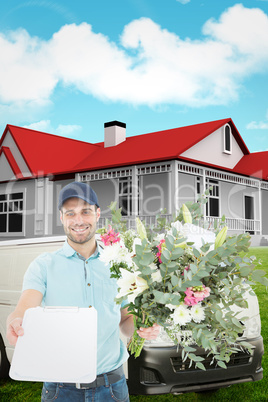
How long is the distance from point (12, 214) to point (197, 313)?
979 inches

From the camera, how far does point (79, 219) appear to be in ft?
8.59

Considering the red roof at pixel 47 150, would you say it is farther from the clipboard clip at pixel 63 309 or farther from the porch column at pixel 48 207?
the clipboard clip at pixel 63 309

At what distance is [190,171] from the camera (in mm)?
21156

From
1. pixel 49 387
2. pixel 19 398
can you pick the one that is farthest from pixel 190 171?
pixel 49 387

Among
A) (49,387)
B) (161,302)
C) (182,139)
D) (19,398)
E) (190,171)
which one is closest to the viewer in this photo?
(161,302)

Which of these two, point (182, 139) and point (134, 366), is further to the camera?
point (182, 139)

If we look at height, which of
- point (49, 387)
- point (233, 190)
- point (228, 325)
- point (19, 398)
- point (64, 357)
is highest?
point (233, 190)

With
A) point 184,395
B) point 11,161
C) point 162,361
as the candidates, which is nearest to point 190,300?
point 162,361

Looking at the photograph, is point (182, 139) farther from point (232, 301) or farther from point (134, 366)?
point (232, 301)

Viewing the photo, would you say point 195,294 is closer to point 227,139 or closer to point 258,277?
point 258,277

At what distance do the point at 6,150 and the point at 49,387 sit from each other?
81.9 ft

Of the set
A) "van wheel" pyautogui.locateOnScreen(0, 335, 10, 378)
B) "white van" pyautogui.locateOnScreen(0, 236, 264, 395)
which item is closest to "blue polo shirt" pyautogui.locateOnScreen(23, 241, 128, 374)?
"white van" pyautogui.locateOnScreen(0, 236, 264, 395)

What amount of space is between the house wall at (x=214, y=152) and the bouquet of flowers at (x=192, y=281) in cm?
2007

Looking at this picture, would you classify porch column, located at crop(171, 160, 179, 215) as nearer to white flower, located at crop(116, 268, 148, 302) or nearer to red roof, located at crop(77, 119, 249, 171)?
red roof, located at crop(77, 119, 249, 171)
